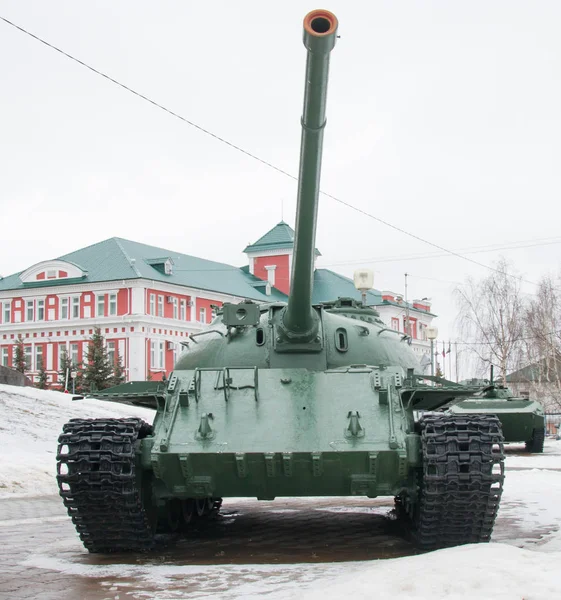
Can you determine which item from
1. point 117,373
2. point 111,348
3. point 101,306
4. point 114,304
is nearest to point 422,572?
point 117,373

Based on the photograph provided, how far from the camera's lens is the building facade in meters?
47.0

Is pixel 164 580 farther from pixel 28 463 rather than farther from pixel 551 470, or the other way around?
pixel 551 470

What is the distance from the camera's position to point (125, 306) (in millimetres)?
47281

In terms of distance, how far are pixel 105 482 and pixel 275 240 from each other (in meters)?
51.2

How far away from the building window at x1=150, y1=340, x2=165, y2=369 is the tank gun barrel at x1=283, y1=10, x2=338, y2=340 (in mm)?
38698

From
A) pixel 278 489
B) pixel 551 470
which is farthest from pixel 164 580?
pixel 551 470

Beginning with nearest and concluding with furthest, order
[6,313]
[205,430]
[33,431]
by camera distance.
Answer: [205,430] → [33,431] → [6,313]

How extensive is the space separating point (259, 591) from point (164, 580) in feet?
2.93

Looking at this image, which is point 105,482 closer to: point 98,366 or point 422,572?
point 422,572

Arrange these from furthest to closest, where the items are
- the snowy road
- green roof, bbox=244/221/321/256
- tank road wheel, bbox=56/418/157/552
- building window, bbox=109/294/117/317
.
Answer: green roof, bbox=244/221/321/256, building window, bbox=109/294/117/317, tank road wheel, bbox=56/418/157/552, the snowy road

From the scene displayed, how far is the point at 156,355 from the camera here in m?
47.8

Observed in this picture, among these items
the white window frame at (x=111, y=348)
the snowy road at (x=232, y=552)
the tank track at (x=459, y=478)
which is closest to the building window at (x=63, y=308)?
the white window frame at (x=111, y=348)

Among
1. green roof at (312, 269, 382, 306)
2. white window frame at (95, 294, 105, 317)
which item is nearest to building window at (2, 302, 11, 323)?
white window frame at (95, 294, 105, 317)

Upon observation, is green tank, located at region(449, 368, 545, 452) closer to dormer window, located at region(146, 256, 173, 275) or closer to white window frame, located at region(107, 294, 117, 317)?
white window frame, located at region(107, 294, 117, 317)
